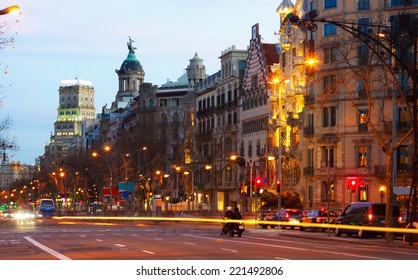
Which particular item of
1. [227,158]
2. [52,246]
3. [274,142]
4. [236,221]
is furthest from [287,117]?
[52,246]

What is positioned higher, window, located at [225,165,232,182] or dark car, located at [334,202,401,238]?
window, located at [225,165,232,182]

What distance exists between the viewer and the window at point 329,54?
81.3 metres

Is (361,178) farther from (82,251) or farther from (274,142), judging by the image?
(82,251)

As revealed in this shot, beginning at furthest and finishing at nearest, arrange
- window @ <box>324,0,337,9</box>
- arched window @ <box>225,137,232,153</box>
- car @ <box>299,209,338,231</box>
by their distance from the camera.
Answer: arched window @ <box>225,137,232,153</box> → window @ <box>324,0,337,9</box> → car @ <box>299,209,338,231</box>

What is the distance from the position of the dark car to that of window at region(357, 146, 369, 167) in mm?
28769

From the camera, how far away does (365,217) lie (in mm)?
50656

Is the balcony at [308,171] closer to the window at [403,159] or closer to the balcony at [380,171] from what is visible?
the balcony at [380,171]

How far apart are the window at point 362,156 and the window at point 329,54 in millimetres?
7725

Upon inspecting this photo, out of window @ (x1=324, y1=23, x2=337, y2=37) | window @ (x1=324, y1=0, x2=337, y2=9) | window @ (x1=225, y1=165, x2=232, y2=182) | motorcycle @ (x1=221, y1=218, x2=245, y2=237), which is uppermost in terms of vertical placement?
window @ (x1=324, y1=0, x2=337, y2=9)

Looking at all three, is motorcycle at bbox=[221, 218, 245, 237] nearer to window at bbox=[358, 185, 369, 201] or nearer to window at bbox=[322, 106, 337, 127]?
window at bbox=[358, 185, 369, 201]

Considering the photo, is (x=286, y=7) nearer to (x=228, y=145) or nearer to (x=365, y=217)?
(x=228, y=145)

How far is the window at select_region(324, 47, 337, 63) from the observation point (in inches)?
3201

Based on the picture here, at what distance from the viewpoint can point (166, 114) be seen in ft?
495

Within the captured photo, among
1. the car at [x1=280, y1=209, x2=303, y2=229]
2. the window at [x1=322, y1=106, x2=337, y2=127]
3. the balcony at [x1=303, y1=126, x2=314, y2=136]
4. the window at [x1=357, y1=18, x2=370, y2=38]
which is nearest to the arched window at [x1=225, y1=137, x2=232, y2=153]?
the balcony at [x1=303, y1=126, x2=314, y2=136]
